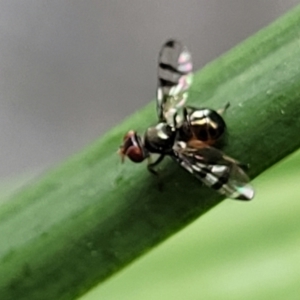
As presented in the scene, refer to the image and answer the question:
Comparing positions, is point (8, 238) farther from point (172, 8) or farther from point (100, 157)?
point (172, 8)

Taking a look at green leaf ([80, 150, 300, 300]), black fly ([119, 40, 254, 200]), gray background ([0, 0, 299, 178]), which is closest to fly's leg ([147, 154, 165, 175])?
black fly ([119, 40, 254, 200])

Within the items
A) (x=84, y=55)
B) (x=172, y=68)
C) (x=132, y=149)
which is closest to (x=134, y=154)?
(x=132, y=149)

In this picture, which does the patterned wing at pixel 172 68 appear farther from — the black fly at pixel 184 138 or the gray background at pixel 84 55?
the gray background at pixel 84 55

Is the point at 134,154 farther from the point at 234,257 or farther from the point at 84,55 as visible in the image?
the point at 84,55

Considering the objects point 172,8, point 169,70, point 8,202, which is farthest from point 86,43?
point 8,202

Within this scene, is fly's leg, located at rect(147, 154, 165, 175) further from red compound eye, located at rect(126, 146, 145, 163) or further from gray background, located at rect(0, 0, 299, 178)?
gray background, located at rect(0, 0, 299, 178)

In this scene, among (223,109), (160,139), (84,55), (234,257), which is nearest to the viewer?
A: (223,109)
